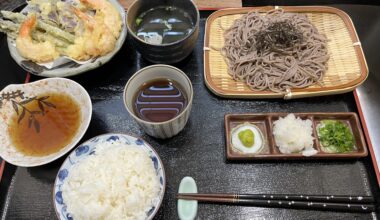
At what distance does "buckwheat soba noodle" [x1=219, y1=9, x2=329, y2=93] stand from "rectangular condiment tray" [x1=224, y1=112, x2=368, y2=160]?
0.23 m

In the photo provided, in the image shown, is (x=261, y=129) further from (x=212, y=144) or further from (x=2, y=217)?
(x=2, y=217)

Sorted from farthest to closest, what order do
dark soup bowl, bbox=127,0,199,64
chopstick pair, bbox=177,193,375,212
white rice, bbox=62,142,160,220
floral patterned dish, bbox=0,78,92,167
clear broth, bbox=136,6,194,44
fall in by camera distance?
1. clear broth, bbox=136,6,194,44
2. dark soup bowl, bbox=127,0,199,64
3. floral patterned dish, bbox=0,78,92,167
4. chopstick pair, bbox=177,193,375,212
5. white rice, bbox=62,142,160,220

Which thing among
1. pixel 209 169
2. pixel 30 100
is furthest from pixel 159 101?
pixel 30 100

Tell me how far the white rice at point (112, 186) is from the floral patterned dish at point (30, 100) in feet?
0.65

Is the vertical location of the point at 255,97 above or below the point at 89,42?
below

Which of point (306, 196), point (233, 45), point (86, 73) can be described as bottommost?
point (306, 196)

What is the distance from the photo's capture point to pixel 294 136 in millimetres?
1683

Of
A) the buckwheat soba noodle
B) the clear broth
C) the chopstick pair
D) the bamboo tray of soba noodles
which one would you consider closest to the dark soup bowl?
the clear broth

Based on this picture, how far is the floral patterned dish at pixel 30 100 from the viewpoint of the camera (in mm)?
1672

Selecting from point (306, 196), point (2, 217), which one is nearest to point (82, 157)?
point (2, 217)

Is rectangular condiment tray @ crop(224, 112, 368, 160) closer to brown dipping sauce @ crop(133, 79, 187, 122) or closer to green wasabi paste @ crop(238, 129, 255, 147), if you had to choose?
green wasabi paste @ crop(238, 129, 255, 147)

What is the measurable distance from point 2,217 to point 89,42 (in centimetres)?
114

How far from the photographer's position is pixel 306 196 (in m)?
1.59

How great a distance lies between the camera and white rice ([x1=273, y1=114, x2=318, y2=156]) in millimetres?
1689
